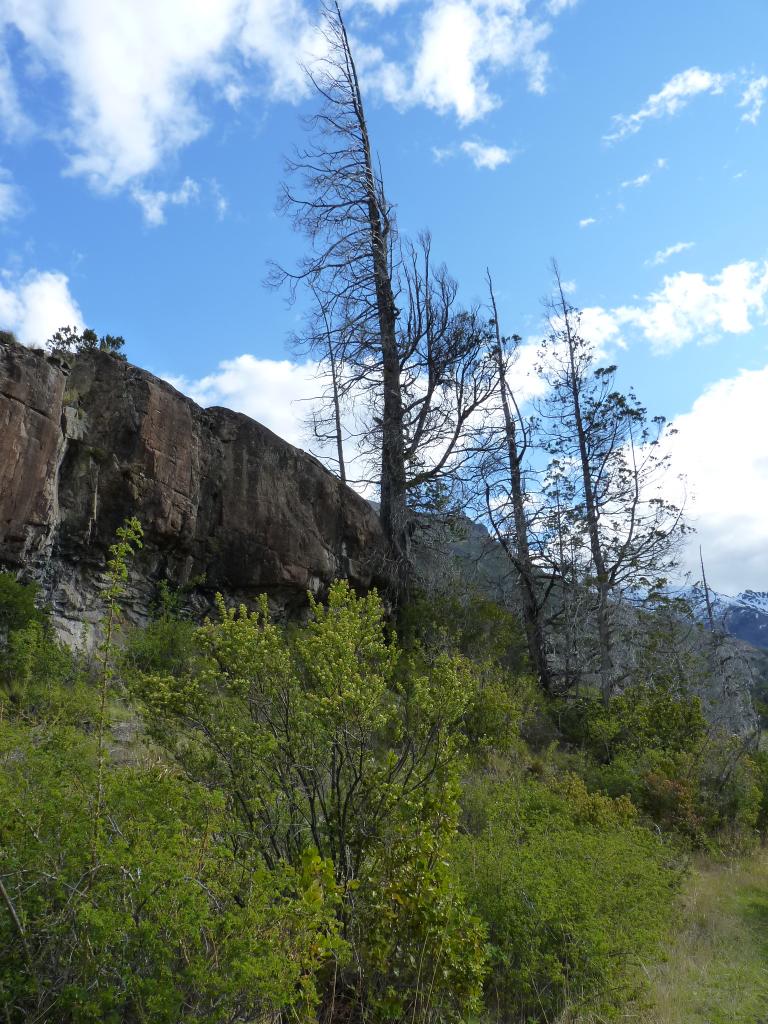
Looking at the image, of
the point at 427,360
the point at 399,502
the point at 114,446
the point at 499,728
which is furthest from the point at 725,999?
the point at 427,360

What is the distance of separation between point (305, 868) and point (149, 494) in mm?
9543

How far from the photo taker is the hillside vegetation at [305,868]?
2.54 metres

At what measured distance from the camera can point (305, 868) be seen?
338 cm

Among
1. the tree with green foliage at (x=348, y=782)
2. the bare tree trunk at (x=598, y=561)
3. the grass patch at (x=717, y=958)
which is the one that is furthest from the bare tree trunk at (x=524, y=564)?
the tree with green foliage at (x=348, y=782)

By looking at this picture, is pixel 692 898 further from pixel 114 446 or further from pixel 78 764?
pixel 114 446

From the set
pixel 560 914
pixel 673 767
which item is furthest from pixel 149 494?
pixel 673 767

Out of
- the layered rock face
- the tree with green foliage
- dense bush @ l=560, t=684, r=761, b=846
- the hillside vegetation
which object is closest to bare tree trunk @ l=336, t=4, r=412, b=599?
the layered rock face

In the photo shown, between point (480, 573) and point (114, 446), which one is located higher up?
point (114, 446)

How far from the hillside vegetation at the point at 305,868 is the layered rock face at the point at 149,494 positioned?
12.8ft

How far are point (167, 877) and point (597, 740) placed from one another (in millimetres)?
12731

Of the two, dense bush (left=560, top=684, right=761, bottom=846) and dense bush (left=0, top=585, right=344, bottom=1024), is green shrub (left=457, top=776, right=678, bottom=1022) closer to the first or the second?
dense bush (left=0, top=585, right=344, bottom=1024)

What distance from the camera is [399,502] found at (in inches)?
666

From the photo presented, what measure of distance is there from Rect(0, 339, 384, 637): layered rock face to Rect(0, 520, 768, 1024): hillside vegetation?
3909mm

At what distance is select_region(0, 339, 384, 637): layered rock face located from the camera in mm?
10312
